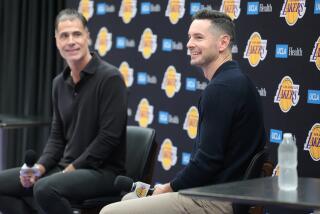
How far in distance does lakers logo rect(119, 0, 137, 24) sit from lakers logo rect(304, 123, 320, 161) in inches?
81.2

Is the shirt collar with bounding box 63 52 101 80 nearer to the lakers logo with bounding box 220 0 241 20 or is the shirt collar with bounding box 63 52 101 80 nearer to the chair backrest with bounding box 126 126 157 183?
the chair backrest with bounding box 126 126 157 183

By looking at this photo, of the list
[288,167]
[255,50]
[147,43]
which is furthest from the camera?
[147,43]

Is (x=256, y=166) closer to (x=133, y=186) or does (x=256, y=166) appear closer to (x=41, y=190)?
(x=133, y=186)

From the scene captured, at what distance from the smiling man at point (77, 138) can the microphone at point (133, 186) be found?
27cm

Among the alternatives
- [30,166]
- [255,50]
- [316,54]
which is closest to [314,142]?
[316,54]

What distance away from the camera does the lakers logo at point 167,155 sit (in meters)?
5.41

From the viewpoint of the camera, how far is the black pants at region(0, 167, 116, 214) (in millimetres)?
3971

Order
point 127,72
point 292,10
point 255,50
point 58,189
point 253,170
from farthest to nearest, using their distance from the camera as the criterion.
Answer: point 127,72, point 255,50, point 292,10, point 58,189, point 253,170

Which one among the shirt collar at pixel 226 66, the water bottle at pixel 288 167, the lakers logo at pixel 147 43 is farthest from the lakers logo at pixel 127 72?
the water bottle at pixel 288 167

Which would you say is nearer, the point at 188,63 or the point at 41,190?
the point at 41,190

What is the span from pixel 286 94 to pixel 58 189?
1.64 metres

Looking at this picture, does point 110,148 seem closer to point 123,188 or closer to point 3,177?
point 123,188

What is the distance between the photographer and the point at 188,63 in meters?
5.31

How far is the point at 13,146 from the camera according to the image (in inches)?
271
